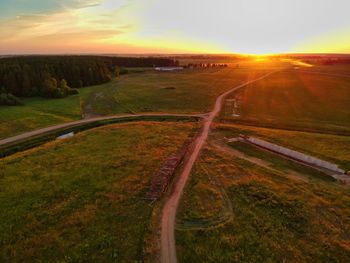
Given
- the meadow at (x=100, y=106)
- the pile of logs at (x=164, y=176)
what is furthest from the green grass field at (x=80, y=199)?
the meadow at (x=100, y=106)

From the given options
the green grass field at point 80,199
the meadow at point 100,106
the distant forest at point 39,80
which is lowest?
the green grass field at point 80,199


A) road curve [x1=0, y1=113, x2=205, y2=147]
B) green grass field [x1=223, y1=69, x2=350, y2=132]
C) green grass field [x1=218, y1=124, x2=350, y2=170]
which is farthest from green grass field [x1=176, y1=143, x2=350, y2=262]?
road curve [x1=0, y1=113, x2=205, y2=147]

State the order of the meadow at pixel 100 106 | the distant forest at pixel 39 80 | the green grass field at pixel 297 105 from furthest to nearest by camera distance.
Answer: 1. the distant forest at pixel 39 80
2. the meadow at pixel 100 106
3. the green grass field at pixel 297 105

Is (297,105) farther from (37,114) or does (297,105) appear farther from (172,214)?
(37,114)

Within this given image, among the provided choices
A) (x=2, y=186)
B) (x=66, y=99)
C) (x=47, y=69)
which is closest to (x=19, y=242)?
(x=2, y=186)

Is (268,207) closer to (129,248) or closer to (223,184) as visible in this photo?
(223,184)

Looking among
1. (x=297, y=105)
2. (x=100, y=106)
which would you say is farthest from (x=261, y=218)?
(x=100, y=106)

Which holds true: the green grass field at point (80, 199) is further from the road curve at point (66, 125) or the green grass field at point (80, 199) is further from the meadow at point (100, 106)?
the meadow at point (100, 106)

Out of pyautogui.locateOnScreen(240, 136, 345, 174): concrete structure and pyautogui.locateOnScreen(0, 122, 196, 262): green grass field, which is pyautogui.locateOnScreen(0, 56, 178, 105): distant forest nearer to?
pyautogui.locateOnScreen(0, 122, 196, 262): green grass field
